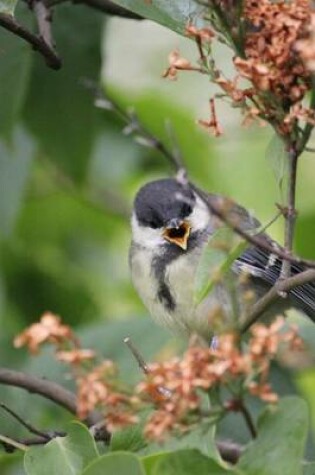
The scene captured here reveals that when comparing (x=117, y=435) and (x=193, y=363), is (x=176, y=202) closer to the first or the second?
(x=117, y=435)

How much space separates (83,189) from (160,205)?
2.00ft

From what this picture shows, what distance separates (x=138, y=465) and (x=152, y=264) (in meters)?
2.10

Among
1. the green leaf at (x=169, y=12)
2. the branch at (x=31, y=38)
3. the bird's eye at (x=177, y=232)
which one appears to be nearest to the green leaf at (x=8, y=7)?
the branch at (x=31, y=38)

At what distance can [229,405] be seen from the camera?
211 centimetres

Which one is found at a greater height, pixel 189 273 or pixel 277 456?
pixel 277 456

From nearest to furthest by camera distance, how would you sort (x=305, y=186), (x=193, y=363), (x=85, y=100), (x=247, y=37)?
(x=193, y=363), (x=247, y=37), (x=85, y=100), (x=305, y=186)

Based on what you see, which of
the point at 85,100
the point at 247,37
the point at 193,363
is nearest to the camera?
the point at 193,363

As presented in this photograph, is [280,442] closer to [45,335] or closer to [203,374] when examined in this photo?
[203,374]

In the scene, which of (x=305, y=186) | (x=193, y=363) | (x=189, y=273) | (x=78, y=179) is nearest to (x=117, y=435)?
(x=193, y=363)

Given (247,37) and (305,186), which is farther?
(305,186)

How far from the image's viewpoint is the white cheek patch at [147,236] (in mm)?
4299

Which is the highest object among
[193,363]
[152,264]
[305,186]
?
[193,363]

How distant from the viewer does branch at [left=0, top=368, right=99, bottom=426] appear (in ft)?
10.2

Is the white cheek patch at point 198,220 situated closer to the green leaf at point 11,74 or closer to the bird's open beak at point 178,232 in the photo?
the bird's open beak at point 178,232
